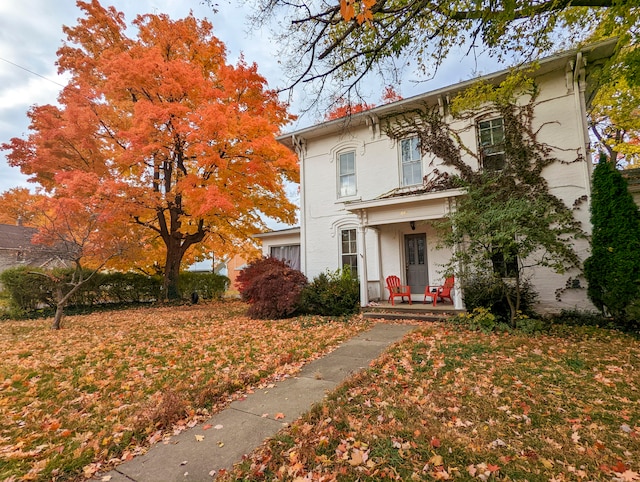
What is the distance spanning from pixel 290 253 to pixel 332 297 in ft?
15.4

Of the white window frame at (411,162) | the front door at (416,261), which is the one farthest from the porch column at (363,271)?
the white window frame at (411,162)

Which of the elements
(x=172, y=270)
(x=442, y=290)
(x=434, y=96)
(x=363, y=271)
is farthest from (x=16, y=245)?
(x=434, y=96)

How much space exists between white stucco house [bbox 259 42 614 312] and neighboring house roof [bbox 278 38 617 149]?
30 millimetres

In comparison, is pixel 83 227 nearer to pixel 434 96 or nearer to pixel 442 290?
pixel 442 290

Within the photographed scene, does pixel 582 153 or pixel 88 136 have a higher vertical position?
pixel 88 136

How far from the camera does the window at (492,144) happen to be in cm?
907

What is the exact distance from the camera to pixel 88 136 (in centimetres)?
1216

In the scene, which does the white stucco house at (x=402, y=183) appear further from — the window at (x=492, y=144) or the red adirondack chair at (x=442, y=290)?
the red adirondack chair at (x=442, y=290)

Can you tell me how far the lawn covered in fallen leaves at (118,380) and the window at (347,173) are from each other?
537 centimetres

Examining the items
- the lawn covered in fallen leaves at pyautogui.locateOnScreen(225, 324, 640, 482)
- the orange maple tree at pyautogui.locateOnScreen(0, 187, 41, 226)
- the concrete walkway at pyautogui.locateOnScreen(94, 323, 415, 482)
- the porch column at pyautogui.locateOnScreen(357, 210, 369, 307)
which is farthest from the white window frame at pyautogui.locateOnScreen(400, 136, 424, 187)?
the orange maple tree at pyautogui.locateOnScreen(0, 187, 41, 226)

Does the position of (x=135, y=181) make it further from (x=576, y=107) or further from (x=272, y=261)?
(x=576, y=107)

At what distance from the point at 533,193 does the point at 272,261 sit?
26.9 feet

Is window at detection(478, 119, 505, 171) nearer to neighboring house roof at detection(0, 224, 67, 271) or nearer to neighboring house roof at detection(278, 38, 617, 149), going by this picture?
neighboring house roof at detection(278, 38, 617, 149)

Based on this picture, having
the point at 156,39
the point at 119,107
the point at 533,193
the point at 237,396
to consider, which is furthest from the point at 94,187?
the point at 533,193
